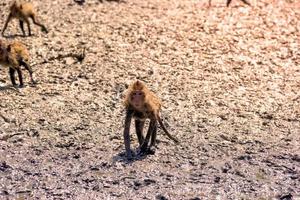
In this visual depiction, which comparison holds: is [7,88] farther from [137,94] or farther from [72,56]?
[137,94]

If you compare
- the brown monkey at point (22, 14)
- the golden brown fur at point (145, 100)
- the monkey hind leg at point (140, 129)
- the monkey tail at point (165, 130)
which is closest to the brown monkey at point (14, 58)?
the brown monkey at point (22, 14)

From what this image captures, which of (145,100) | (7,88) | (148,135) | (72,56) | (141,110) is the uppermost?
(145,100)

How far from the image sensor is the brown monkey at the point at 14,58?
8617 millimetres

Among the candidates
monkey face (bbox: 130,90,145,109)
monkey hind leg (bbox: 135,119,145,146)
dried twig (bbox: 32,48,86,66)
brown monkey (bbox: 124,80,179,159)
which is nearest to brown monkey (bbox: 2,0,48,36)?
dried twig (bbox: 32,48,86,66)

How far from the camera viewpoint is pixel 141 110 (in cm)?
671

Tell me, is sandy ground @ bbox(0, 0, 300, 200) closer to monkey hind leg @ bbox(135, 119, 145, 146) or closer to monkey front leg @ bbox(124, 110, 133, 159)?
monkey front leg @ bbox(124, 110, 133, 159)

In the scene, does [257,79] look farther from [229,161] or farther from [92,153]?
[92,153]

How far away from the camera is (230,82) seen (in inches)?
342

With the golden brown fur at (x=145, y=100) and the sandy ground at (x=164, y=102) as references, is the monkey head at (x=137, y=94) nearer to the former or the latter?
the golden brown fur at (x=145, y=100)

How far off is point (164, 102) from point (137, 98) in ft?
5.33

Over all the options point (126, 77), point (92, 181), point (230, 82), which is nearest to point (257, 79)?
point (230, 82)

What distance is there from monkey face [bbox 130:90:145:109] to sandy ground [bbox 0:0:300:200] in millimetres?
653

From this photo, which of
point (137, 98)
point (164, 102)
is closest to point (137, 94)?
point (137, 98)

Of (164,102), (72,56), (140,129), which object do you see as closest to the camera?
(140,129)
